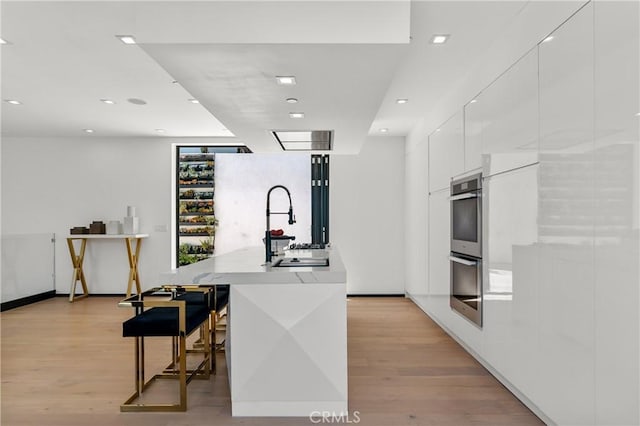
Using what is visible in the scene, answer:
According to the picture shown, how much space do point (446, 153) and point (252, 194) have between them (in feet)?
11.4

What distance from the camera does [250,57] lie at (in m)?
2.21

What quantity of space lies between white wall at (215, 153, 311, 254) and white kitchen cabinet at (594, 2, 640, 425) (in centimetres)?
516

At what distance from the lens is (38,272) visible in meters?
6.41

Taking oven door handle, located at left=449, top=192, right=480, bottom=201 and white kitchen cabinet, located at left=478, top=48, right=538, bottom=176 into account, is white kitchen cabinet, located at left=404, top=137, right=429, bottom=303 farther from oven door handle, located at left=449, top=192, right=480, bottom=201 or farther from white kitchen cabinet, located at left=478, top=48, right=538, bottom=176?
white kitchen cabinet, located at left=478, top=48, right=538, bottom=176

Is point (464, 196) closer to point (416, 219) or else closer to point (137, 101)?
point (416, 219)

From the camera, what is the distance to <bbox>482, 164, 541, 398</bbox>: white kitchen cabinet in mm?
2463

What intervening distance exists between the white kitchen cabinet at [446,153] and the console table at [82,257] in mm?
4264

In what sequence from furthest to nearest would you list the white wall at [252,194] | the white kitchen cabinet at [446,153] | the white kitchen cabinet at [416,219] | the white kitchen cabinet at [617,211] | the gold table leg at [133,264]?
1. the white wall at [252,194]
2. the gold table leg at [133,264]
3. the white kitchen cabinet at [416,219]
4. the white kitchen cabinet at [446,153]
5. the white kitchen cabinet at [617,211]

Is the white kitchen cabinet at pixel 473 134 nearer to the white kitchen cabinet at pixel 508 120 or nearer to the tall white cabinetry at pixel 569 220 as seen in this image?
the white kitchen cabinet at pixel 508 120

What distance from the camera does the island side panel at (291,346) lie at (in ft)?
8.18

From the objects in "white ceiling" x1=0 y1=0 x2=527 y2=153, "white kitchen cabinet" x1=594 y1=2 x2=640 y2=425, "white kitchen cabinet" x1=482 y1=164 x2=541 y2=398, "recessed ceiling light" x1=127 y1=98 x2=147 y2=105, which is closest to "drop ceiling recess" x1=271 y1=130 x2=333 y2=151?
"white ceiling" x1=0 y1=0 x2=527 y2=153

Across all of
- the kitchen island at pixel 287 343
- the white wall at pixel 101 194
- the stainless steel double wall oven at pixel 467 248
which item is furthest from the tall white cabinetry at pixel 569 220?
the white wall at pixel 101 194

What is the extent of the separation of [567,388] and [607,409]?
31 centimetres

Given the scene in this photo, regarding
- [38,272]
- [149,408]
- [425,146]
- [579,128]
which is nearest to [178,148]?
[38,272]
